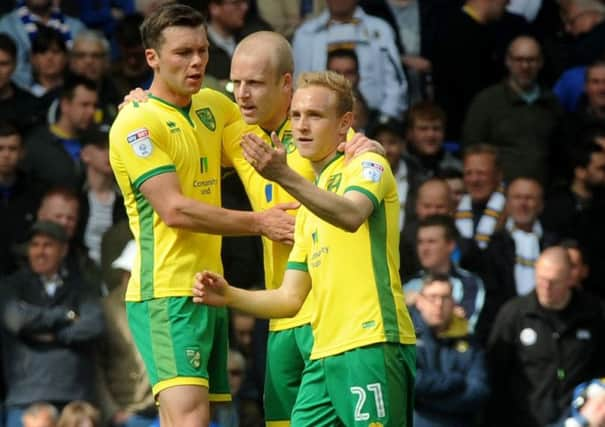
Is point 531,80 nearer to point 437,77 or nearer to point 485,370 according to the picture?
point 437,77

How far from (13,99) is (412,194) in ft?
11.6

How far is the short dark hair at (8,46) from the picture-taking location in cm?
1507

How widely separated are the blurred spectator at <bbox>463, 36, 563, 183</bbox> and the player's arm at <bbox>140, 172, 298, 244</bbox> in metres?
6.62

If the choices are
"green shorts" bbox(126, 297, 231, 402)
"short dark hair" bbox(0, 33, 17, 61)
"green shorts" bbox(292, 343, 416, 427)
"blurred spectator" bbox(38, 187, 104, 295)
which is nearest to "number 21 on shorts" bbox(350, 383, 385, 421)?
"green shorts" bbox(292, 343, 416, 427)

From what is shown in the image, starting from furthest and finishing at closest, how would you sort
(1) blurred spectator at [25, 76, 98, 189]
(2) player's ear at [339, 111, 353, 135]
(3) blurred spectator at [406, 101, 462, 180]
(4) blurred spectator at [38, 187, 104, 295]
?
(3) blurred spectator at [406, 101, 462, 180] → (1) blurred spectator at [25, 76, 98, 189] → (4) blurred spectator at [38, 187, 104, 295] → (2) player's ear at [339, 111, 353, 135]

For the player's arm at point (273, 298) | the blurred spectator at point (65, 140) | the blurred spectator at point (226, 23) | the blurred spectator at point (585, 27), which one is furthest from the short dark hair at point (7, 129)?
the blurred spectator at point (585, 27)

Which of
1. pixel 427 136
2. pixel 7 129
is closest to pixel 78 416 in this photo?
pixel 7 129

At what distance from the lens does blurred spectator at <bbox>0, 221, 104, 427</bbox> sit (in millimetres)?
13023

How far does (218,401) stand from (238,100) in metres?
1.67

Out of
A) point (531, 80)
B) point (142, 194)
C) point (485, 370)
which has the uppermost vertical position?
point (531, 80)

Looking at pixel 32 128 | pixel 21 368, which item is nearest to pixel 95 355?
pixel 21 368

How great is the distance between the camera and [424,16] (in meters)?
17.3

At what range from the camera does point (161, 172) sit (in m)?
9.48

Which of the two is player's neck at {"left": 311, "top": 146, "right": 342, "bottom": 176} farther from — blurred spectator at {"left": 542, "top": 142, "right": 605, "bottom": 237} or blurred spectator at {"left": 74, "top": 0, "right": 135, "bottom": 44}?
blurred spectator at {"left": 74, "top": 0, "right": 135, "bottom": 44}
